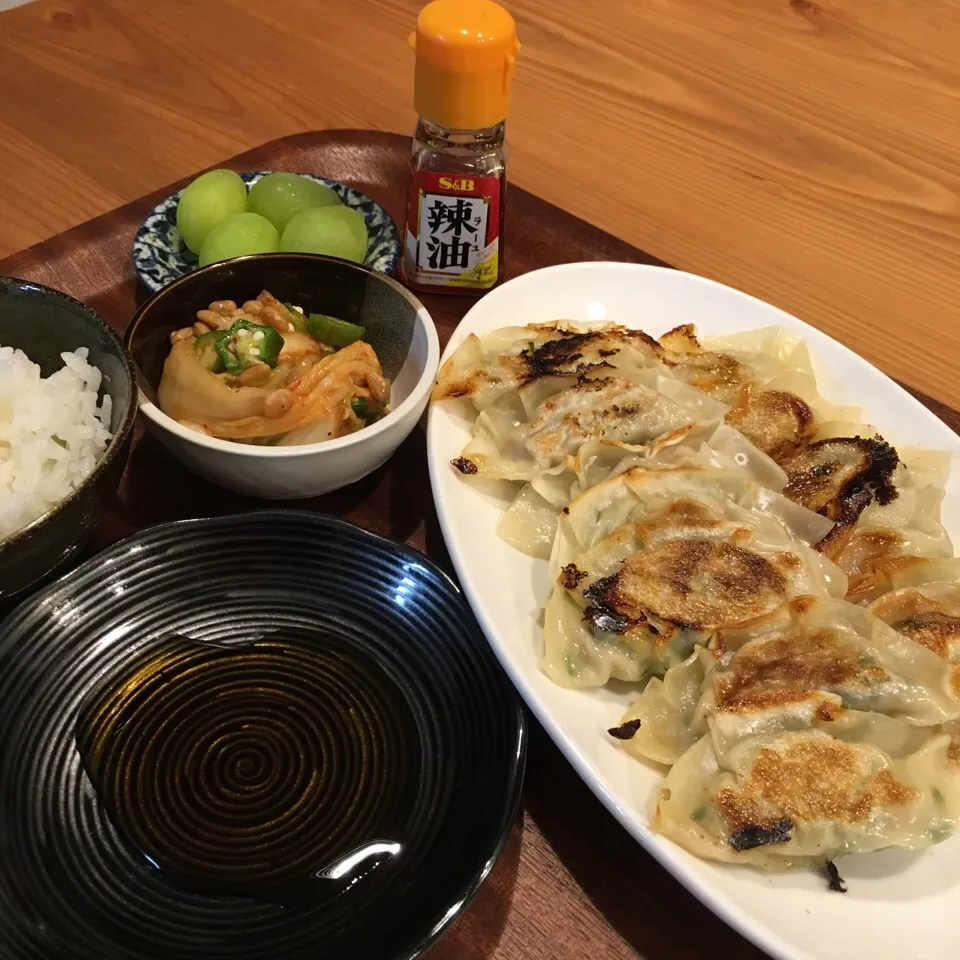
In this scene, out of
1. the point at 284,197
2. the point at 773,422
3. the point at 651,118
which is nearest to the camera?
the point at 773,422

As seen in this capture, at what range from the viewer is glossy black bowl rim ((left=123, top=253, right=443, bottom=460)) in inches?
48.7

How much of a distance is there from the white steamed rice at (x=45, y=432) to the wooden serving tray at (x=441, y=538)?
0.56ft

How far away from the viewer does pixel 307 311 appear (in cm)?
155

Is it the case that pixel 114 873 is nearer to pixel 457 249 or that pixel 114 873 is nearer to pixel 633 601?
pixel 633 601

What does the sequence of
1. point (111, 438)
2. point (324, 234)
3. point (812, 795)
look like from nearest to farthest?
point (812, 795) → point (111, 438) → point (324, 234)

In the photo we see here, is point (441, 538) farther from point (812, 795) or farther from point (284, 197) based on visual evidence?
point (284, 197)

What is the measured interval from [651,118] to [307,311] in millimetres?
1464

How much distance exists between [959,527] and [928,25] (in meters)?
2.45

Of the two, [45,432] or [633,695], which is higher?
[45,432]

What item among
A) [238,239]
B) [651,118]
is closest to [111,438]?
[238,239]

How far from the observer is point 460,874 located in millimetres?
943

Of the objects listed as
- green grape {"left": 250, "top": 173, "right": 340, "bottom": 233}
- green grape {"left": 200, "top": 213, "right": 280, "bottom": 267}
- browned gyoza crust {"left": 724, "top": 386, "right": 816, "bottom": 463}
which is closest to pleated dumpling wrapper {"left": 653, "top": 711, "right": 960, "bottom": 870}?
browned gyoza crust {"left": 724, "top": 386, "right": 816, "bottom": 463}

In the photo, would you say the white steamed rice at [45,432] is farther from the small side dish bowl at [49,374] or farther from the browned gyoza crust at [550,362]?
the browned gyoza crust at [550,362]

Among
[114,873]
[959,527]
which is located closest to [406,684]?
[114,873]
